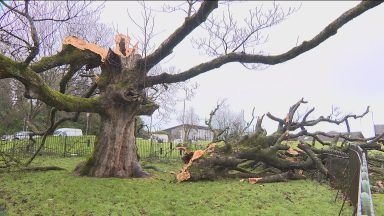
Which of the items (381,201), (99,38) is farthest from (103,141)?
(99,38)

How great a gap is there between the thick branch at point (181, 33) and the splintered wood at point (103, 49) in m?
0.95

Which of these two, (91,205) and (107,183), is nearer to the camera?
(91,205)

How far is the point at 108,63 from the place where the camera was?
11812 mm

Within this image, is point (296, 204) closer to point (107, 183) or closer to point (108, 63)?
point (107, 183)

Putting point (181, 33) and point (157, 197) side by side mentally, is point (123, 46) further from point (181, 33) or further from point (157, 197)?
point (157, 197)

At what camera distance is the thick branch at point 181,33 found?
305 inches

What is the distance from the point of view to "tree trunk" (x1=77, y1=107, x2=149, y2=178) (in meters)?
11.4

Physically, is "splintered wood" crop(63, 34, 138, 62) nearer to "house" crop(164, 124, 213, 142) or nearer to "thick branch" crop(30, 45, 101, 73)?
"thick branch" crop(30, 45, 101, 73)

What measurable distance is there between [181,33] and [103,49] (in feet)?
11.4

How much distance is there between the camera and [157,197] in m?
8.65

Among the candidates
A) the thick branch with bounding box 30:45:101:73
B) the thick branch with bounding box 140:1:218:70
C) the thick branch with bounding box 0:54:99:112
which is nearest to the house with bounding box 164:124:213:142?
the thick branch with bounding box 30:45:101:73

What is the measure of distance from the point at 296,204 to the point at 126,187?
3903 mm

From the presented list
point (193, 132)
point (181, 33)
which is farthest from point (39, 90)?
point (193, 132)

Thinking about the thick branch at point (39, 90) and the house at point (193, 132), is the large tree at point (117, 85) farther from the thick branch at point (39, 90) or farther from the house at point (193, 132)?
the house at point (193, 132)
